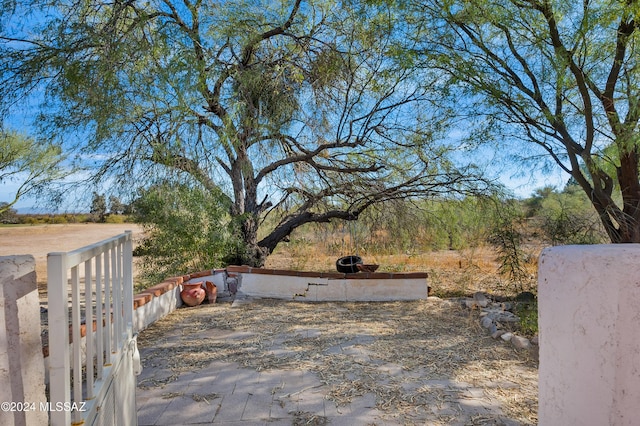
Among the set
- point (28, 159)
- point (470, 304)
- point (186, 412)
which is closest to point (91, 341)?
point (186, 412)

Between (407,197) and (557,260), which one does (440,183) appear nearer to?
(407,197)

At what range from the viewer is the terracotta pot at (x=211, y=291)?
18.3 ft

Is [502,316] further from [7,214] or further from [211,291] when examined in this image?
[7,214]

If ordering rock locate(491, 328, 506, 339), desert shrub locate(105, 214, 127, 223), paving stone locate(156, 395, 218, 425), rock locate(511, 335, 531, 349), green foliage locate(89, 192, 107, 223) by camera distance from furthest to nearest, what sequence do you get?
desert shrub locate(105, 214, 127, 223)
green foliage locate(89, 192, 107, 223)
rock locate(491, 328, 506, 339)
rock locate(511, 335, 531, 349)
paving stone locate(156, 395, 218, 425)

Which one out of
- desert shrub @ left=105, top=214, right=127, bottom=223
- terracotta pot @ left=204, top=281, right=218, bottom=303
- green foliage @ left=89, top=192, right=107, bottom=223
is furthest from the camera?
desert shrub @ left=105, top=214, right=127, bottom=223

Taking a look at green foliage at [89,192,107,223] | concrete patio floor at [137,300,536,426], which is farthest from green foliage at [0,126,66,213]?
concrete patio floor at [137,300,536,426]

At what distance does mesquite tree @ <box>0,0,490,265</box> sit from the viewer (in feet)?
15.0

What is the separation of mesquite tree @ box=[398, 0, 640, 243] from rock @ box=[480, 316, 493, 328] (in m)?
2.07

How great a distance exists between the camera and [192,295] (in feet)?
17.6

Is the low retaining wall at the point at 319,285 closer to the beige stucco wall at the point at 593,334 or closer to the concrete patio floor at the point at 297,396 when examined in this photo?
the concrete patio floor at the point at 297,396

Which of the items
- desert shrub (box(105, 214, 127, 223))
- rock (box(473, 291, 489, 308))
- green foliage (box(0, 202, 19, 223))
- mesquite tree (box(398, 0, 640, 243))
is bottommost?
rock (box(473, 291, 489, 308))

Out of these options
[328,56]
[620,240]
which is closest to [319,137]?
[328,56]

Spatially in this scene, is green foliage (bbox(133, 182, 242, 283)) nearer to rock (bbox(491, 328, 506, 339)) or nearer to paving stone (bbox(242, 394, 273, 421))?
paving stone (bbox(242, 394, 273, 421))

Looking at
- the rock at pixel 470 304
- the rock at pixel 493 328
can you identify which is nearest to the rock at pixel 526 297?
the rock at pixel 470 304
